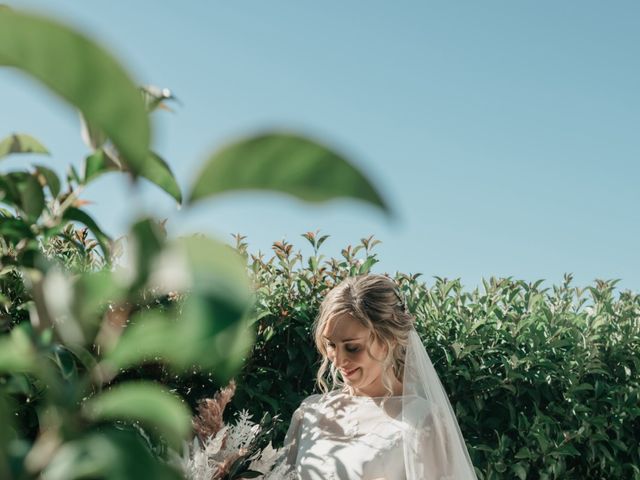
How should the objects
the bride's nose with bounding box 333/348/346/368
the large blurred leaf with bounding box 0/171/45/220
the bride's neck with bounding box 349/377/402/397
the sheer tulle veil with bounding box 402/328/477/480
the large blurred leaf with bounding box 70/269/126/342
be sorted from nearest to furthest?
the large blurred leaf with bounding box 70/269/126/342
the large blurred leaf with bounding box 0/171/45/220
the sheer tulle veil with bounding box 402/328/477/480
the bride's nose with bounding box 333/348/346/368
the bride's neck with bounding box 349/377/402/397

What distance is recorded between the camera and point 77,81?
12.8 inches

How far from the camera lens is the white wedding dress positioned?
3.45 m

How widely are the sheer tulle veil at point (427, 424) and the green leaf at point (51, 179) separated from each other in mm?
3096

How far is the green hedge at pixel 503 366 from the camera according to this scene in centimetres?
363

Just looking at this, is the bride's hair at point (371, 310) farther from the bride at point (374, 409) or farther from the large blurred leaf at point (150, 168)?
the large blurred leaf at point (150, 168)

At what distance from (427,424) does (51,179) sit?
124 inches

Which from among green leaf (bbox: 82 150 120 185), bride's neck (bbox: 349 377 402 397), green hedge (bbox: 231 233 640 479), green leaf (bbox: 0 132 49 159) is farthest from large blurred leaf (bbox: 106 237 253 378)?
bride's neck (bbox: 349 377 402 397)

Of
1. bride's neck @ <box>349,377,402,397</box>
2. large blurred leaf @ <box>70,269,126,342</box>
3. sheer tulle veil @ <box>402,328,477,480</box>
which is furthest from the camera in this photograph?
bride's neck @ <box>349,377,402,397</box>

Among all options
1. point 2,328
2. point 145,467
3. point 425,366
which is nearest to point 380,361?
point 425,366

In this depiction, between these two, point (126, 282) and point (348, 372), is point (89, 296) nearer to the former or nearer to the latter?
point (126, 282)

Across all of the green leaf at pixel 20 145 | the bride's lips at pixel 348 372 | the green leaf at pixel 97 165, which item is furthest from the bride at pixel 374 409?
the green leaf at pixel 97 165

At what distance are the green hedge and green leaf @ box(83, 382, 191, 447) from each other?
→ 10.1 ft

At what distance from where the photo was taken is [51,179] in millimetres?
562

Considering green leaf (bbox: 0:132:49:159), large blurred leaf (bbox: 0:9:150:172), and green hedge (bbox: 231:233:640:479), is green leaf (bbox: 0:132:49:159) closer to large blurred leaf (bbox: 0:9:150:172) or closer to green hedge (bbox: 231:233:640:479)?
large blurred leaf (bbox: 0:9:150:172)
